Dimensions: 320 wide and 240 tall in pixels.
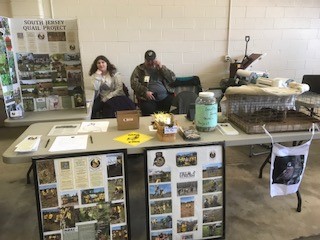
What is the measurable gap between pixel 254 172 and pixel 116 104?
1.64m

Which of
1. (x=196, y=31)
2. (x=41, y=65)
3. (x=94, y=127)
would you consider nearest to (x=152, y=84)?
(x=196, y=31)

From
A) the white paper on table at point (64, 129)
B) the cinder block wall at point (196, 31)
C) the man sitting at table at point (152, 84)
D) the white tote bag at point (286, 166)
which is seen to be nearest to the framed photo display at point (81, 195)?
the white paper on table at point (64, 129)

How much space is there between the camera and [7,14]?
13.1ft

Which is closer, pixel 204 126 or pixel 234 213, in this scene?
pixel 204 126

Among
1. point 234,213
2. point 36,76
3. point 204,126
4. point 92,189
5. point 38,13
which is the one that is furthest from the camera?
point 38,13

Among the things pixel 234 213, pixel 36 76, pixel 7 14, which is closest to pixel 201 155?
pixel 234 213

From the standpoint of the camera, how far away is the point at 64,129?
1.94 metres

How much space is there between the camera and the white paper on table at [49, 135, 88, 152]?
63.6 inches

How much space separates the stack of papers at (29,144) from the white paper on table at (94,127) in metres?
0.29

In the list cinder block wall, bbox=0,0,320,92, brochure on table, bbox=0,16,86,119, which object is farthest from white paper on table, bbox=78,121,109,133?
cinder block wall, bbox=0,0,320,92

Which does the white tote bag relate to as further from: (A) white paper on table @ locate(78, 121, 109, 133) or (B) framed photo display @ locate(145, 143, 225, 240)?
(A) white paper on table @ locate(78, 121, 109, 133)

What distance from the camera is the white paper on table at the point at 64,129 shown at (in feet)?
6.10

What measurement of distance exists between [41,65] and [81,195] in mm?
1369

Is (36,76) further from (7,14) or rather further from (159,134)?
(7,14)
